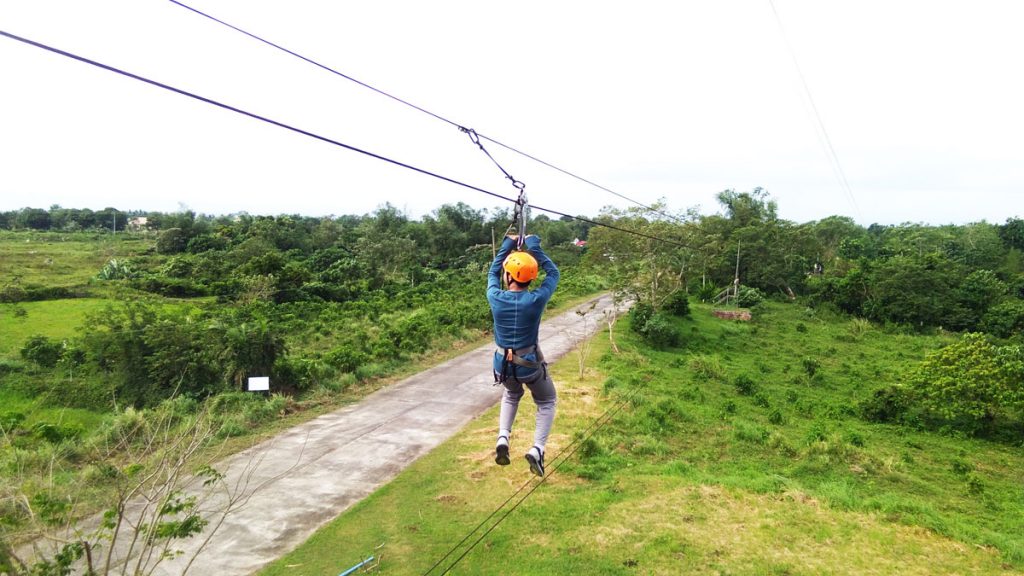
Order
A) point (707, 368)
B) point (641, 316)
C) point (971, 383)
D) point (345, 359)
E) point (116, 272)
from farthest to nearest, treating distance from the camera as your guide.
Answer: point (116, 272)
point (641, 316)
point (707, 368)
point (345, 359)
point (971, 383)

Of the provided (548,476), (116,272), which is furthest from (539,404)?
(116,272)

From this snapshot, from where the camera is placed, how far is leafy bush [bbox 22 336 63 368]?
16609 millimetres

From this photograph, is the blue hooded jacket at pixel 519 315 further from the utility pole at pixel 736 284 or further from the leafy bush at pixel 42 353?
the utility pole at pixel 736 284

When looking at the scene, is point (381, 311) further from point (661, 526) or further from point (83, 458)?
point (661, 526)

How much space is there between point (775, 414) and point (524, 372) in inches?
457

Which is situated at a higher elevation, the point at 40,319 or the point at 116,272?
the point at 116,272

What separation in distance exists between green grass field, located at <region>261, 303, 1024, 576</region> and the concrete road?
0.41 metres

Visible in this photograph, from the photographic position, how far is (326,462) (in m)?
9.65

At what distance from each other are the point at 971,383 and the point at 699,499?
11.1 meters

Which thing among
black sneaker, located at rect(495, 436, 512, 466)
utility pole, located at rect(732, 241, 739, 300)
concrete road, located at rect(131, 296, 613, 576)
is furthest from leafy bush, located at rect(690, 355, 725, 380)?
utility pole, located at rect(732, 241, 739, 300)

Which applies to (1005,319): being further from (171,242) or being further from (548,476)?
(171,242)

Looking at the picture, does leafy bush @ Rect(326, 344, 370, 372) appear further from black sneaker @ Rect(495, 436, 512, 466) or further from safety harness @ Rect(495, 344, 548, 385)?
safety harness @ Rect(495, 344, 548, 385)

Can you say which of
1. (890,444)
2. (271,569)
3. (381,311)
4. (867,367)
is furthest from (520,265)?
(381,311)

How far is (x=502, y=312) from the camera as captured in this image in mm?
4898
